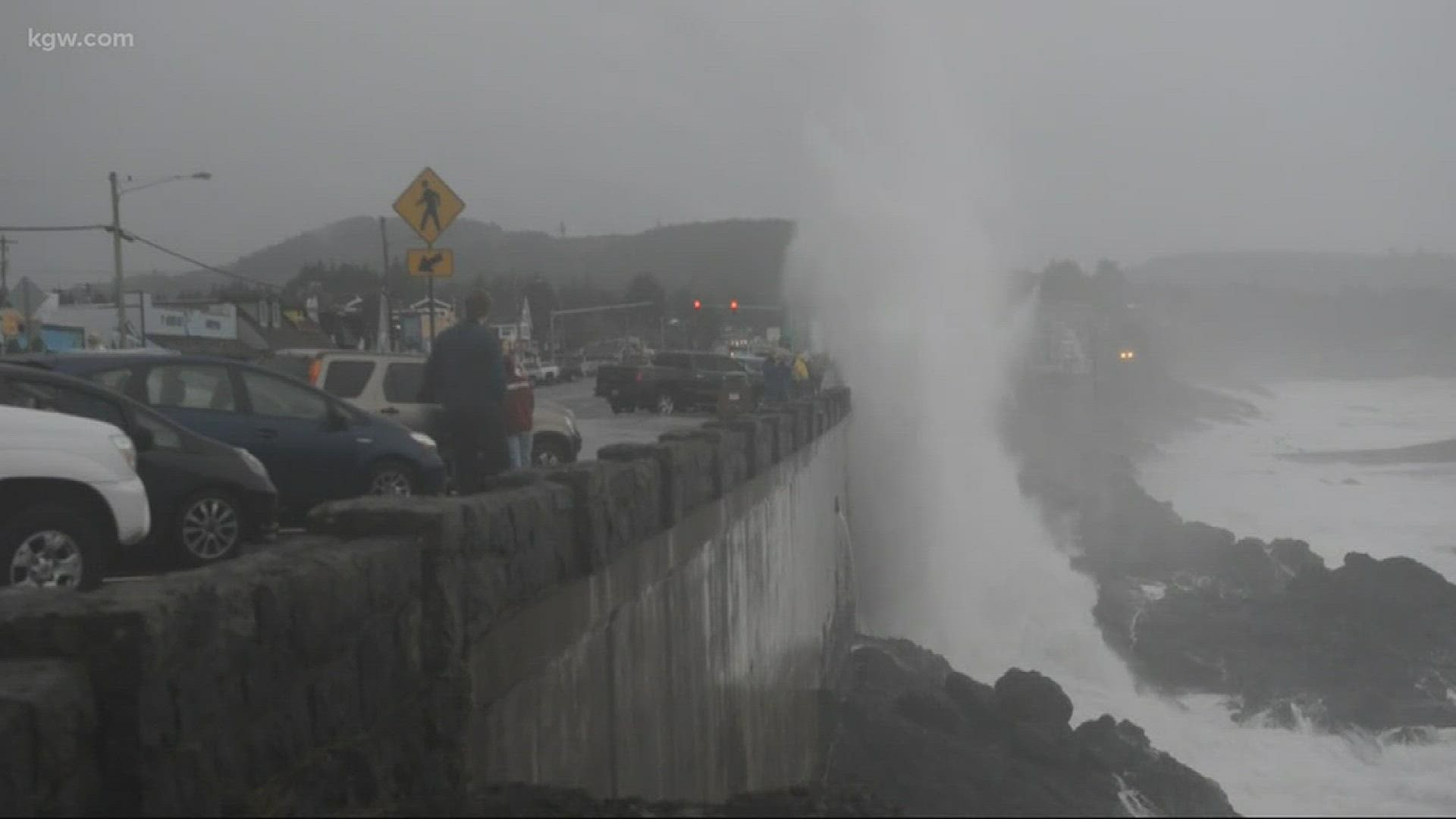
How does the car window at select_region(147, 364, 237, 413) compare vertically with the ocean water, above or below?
above

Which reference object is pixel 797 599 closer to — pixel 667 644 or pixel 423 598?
pixel 667 644

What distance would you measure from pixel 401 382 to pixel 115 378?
20.0 ft

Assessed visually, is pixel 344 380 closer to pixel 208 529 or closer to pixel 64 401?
pixel 208 529

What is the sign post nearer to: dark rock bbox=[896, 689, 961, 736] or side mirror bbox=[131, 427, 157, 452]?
side mirror bbox=[131, 427, 157, 452]

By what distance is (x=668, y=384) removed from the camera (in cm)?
4256

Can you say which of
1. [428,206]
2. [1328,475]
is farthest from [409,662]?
[1328,475]

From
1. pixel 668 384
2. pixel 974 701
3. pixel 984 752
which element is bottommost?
pixel 974 701

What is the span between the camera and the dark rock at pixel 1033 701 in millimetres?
20000

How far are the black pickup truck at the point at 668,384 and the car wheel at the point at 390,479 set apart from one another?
2664 centimetres

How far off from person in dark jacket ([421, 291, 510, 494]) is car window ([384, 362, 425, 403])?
24.2 feet

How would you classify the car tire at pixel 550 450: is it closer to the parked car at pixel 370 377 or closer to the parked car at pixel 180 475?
the parked car at pixel 370 377

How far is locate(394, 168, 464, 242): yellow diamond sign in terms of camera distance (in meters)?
15.8

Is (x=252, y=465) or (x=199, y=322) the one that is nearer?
(x=252, y=465)

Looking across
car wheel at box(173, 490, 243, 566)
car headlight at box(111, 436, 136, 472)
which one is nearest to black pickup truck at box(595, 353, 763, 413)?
car wheel at box(173, 490, 243, 566)
